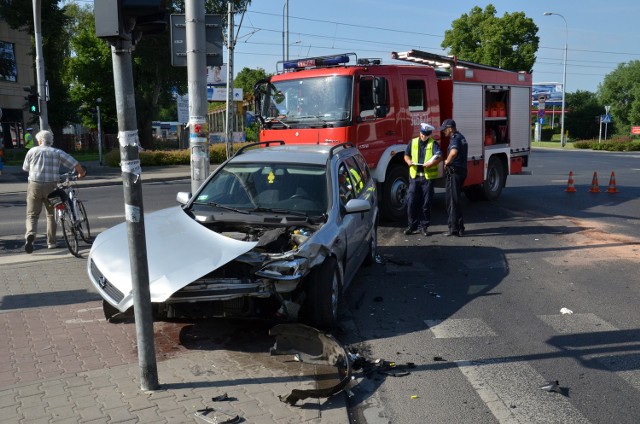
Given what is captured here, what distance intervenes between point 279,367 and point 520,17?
188 ft

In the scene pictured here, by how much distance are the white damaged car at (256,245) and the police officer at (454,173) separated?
323 centimetres

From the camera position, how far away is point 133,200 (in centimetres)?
416

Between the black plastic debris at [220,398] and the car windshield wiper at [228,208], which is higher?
the car windshield wiper at [228,208]

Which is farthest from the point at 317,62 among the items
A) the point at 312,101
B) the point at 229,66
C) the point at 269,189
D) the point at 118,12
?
the point at 229,66

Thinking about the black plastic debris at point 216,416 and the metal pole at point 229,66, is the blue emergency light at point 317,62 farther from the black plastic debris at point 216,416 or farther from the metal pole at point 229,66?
the metal pole at point 229,66

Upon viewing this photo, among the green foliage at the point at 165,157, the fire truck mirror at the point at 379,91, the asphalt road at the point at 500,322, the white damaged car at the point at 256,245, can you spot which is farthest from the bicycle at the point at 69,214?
the green foliage at the point at 165,157

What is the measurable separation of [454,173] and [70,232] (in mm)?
6039

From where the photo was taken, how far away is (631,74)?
69750mm

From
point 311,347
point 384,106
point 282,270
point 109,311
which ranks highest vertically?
point 384,106

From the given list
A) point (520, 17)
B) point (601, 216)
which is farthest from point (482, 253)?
point (520, 17)

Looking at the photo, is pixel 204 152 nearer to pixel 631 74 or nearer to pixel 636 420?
pixel 636 420

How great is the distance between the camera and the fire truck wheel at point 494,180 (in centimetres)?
1399

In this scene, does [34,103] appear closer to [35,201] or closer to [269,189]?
[35,201]

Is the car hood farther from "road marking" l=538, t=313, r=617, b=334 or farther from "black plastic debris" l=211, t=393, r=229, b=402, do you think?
"road marking" l=538, t=313, r=617, b=334
